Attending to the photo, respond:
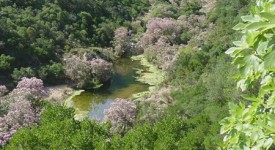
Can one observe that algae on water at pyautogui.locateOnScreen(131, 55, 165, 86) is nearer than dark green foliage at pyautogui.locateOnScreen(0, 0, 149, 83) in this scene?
No

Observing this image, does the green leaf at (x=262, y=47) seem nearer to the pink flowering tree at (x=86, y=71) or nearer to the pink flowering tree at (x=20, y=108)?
the pink flowering tree at (x=20, y=108)

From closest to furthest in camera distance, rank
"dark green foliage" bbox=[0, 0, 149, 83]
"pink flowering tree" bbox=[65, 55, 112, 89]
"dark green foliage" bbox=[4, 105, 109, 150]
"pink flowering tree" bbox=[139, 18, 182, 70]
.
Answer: "dark green foliage" bbox=[4, 105, 109, 150], "pink flowering tree" bbox=[65, 55, 112, 89], "dark green foliage" bbox=[0, 0, 149, 83], "pink flowering tree" bbox=[139, 18, 182, 70]

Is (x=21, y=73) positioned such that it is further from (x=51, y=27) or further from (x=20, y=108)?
(x=51, y=27)

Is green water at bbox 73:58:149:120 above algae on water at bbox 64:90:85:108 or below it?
below

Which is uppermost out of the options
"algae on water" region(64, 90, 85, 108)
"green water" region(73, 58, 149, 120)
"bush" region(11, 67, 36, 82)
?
"bush" region(11, 67, 36, 82)

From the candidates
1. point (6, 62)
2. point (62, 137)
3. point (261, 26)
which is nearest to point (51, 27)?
point (6, 62)

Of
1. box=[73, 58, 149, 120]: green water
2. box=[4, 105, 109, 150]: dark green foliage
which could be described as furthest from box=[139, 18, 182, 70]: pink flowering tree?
box=[4, 105, 109, 150]: dark green foliage

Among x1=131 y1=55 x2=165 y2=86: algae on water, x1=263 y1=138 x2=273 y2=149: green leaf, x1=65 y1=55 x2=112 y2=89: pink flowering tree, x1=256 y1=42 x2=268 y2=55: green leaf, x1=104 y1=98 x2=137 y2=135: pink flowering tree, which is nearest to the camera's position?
x1=256 y1=42 x2=268 y2=55: green leaf

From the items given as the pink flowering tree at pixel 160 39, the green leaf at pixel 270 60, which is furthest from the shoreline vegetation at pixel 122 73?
the pink flowering tree at pixel 160 39

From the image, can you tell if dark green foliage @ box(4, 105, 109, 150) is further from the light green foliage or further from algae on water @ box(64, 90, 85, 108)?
the light green foliage
